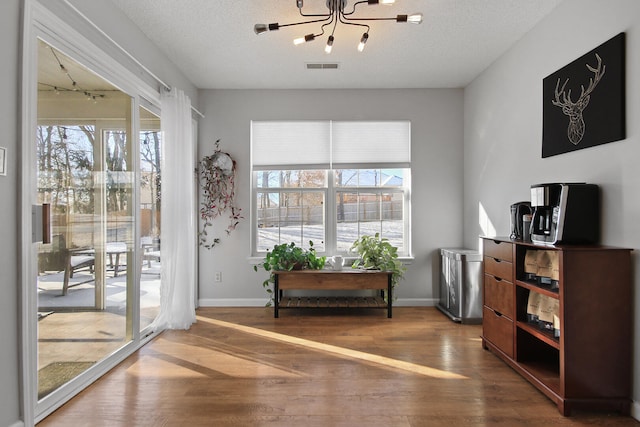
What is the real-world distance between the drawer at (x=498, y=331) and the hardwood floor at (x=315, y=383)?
5.4 inches

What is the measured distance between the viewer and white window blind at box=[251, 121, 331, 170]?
4.34m

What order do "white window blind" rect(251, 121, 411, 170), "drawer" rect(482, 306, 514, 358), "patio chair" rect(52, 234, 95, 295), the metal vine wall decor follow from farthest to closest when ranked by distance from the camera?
"white window blind" rect(251, 121, 411, 170) → the metal vine wall decor → "drawer" rect(482, 306, 514, 358) → "patio chair" rect(52, 234, 95, 295)

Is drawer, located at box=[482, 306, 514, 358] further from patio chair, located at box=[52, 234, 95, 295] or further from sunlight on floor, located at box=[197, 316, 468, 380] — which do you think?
patio chair, located at box=[52, 234, 95, 295]

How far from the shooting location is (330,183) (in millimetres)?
4375

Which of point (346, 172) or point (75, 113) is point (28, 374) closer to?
point (75, 113)

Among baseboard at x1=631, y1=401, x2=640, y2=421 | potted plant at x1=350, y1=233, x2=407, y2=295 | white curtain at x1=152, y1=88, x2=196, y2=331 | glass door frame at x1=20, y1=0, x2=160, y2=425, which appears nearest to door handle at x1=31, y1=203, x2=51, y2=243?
glass door frame at x1=20, y1=0, x2=160, y2=425

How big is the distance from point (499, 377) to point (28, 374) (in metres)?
2.86

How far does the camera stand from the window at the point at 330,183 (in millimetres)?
4344

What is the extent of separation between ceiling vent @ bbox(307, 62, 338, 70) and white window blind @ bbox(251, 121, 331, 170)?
0.75 metres

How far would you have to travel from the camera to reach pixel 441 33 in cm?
299

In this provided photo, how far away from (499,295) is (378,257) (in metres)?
1.47

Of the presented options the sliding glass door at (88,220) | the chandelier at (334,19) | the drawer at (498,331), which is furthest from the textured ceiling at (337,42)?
the drawer at (498,331)

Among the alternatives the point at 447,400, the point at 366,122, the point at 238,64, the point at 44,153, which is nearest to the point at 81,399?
the point at 44,153

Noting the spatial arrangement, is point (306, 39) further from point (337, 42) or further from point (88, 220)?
point (88, 220)
